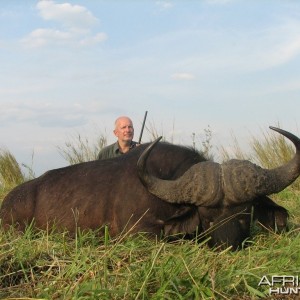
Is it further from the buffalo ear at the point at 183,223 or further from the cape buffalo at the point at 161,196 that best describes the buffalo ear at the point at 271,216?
the buffalo ear at the point at 183,223

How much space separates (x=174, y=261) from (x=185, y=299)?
0.42 metres

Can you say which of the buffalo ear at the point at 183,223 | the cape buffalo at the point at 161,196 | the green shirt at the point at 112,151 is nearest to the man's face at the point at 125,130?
the green shirt at the point at 112,151

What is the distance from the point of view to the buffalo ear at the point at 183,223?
494 cm

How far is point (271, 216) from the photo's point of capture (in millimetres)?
5336

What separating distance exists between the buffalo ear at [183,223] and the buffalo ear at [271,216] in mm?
662

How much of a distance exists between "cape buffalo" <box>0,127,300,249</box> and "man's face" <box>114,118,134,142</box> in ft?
8.43

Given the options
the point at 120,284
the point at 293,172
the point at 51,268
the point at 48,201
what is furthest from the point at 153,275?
the point at 48,201

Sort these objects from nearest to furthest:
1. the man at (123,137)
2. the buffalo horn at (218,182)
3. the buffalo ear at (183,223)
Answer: the buffalo horn at (218,182) < the buffalo ear at (183,223) < the man at (123,137)

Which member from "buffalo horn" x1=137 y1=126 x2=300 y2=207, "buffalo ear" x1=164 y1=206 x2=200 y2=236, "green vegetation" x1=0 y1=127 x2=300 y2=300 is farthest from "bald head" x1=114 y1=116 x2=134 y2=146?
"green vegetation" x1=0 y1=127 x2=300 y2=300

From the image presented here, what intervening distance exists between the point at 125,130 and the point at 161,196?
379cm

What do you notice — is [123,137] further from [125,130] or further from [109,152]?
[109,152]

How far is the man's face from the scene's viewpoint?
874 cm

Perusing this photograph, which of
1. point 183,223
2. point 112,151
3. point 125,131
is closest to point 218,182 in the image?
point 183,223

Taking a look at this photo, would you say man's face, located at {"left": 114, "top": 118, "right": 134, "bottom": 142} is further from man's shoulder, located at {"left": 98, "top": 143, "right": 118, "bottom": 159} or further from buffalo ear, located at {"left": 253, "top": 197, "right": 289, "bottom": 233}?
buffalo ear, located at {"left": 253, "top": 197, "right": 289, "bottom": 233}
